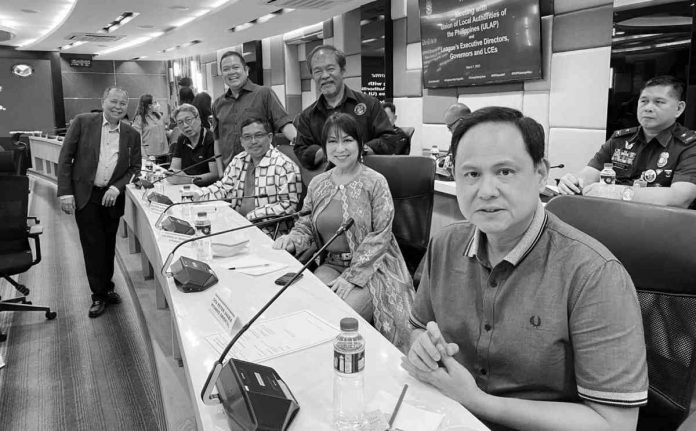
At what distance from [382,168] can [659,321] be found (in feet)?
4.91

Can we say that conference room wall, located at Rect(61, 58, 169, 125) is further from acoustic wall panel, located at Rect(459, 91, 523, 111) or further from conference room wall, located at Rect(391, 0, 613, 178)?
conference room wall, located at Rect(391, 0, 613, 178)

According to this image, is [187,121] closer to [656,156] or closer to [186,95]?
[186,95]

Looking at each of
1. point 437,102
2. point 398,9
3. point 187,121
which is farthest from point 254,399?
point 398,9

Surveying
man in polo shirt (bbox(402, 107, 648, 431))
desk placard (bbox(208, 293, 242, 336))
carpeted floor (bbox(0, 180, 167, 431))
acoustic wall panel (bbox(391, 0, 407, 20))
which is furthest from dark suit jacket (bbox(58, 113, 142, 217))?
acoustic wall panel (bbox(391, 0, 407, 20))

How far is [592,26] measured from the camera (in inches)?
138

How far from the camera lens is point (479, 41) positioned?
433 centimetres

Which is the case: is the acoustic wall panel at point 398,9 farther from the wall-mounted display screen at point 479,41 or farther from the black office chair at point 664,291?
the black office chair at point 664,291

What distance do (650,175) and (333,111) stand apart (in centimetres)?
159

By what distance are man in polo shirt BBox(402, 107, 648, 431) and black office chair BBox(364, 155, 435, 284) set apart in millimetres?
1167

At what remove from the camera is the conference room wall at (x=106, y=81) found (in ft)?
43.8

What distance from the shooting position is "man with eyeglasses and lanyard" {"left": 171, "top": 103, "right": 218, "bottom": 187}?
3820 millimetres

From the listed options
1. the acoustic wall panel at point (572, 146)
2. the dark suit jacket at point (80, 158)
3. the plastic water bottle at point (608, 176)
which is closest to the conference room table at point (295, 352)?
the dark suit jacket at point (80, 158)

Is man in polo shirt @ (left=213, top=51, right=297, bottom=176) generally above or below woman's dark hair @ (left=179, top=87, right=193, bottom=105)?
below

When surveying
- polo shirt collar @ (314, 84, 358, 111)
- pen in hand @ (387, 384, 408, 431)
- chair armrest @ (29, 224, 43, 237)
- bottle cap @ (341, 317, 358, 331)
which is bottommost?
chair armrest @ (29, 224, 43, 237)
